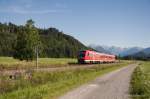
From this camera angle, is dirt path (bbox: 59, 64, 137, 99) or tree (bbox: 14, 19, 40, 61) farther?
tree (bbox: 14, 19, 40, 61)

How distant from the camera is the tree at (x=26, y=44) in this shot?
210 feet

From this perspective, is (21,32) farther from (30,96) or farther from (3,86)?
(30,96)

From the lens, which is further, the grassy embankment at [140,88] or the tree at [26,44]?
the tree at [26,44]

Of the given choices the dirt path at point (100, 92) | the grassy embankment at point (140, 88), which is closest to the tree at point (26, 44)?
the grassy embankment at point (140, 88)

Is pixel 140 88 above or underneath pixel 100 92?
above

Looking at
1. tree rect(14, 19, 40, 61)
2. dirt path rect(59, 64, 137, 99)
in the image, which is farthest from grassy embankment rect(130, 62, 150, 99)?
tree rect(14, 19, 40, 61)

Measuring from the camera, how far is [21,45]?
64938 mm

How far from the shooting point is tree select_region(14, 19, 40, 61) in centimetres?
6412

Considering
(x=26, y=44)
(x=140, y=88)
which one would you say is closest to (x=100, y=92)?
(x=140, y=88)

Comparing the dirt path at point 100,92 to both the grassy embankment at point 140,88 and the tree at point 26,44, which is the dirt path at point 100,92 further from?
the tree at point 26,44

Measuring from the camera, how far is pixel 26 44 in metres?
64.6

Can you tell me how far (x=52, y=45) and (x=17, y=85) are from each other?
163 metres

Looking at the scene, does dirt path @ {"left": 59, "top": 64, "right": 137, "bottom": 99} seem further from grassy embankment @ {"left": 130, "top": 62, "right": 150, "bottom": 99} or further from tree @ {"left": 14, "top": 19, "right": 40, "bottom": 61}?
tree @ {"left": 14, "top": 19, "right": 40, "bottom": 61}

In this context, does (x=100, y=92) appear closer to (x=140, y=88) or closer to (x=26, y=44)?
(x=140, y=88)
